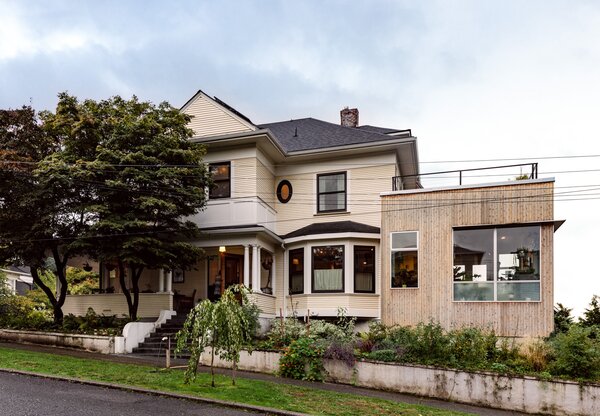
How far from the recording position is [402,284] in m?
16.9

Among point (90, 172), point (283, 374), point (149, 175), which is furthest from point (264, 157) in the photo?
point (283, 374)

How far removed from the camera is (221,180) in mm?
19625

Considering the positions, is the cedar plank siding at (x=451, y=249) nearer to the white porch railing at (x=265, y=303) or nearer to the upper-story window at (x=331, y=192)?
the upper-story window at (x=331, y=192)

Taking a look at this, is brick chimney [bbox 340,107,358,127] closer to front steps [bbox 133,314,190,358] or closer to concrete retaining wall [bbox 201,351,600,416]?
front steps [bbox 133,314,190,358]

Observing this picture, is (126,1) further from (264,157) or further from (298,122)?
(298,122)

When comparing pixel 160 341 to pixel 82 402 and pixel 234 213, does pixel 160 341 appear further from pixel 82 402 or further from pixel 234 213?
pixel 82 402

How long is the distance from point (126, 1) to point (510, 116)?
13.1 m

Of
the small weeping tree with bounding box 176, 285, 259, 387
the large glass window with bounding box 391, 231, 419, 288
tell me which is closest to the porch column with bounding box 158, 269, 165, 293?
the large glass window with bounding box 391, 231, 419, 288

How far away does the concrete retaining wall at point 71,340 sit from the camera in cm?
1525

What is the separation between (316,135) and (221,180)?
14.6 feet

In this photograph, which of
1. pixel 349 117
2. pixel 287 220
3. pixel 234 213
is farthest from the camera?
pixel 349 117

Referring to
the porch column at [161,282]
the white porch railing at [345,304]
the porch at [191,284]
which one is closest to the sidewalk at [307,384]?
the porch at [191,284]

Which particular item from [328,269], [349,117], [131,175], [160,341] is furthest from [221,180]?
[349,117]

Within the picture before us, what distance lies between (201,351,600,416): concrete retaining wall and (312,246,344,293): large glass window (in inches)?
214
